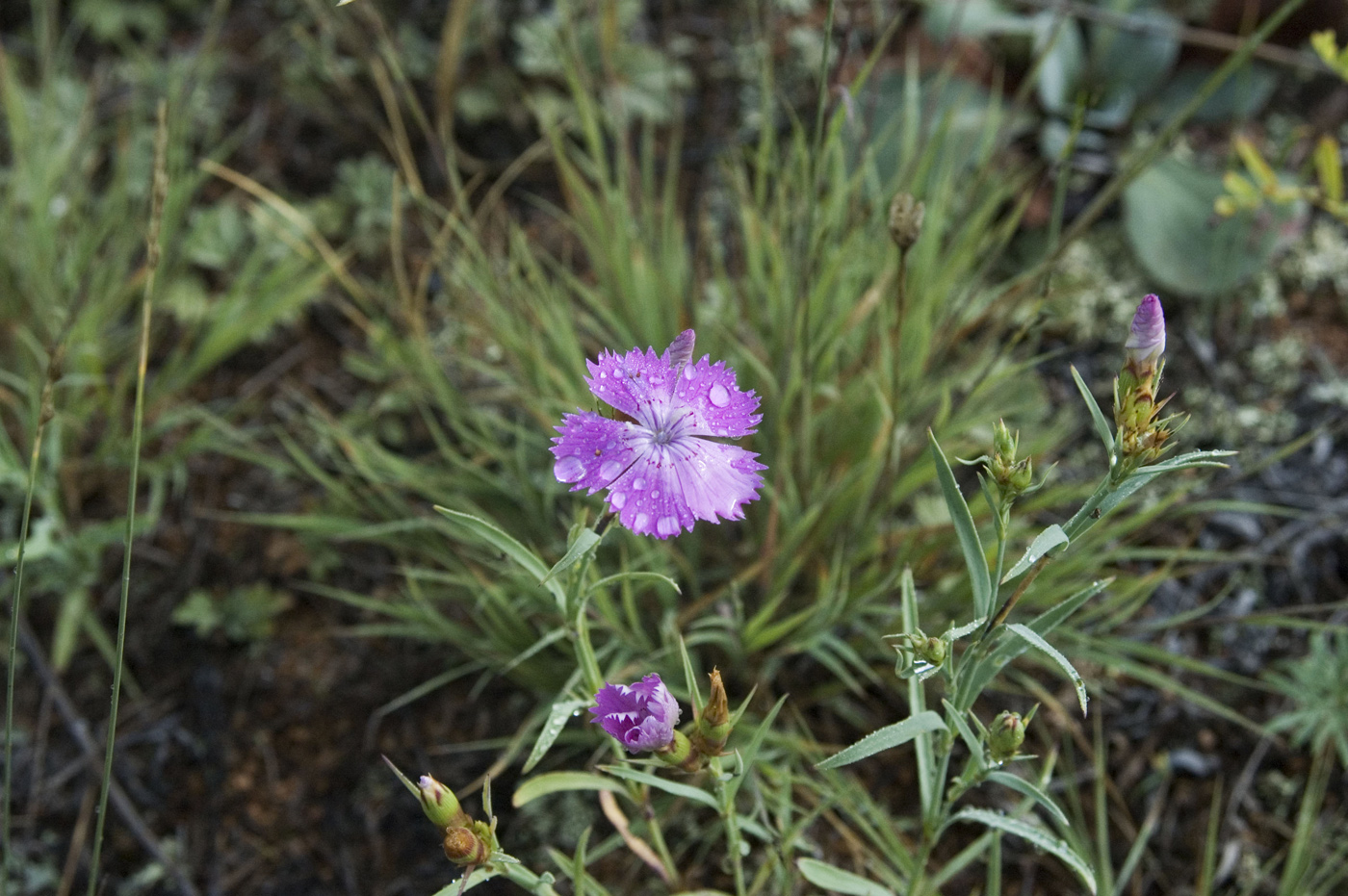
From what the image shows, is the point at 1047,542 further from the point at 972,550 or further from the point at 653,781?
the point at 653,781

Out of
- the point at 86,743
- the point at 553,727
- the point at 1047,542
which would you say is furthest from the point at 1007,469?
the point at 86,743

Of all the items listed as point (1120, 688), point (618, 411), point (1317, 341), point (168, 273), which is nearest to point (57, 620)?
point (168, 273)

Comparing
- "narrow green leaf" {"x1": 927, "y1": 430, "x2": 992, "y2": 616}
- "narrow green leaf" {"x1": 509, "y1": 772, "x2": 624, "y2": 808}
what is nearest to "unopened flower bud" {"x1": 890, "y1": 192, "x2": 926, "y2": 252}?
"narrow green leaf" {"x1": 927, "y1": 430, "x2": 992, "y2": 616}

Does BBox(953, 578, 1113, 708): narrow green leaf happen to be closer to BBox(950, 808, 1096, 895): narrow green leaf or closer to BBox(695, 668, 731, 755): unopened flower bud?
BBox(950, 808, 1096, 895): narrow green leaf

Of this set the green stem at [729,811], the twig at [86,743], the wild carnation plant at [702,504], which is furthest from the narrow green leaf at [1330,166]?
the twig at [86,743]

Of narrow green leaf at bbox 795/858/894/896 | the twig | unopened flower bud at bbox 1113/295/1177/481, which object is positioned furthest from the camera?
the twig

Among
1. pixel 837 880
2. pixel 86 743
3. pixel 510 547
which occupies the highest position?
pixel 510 547
